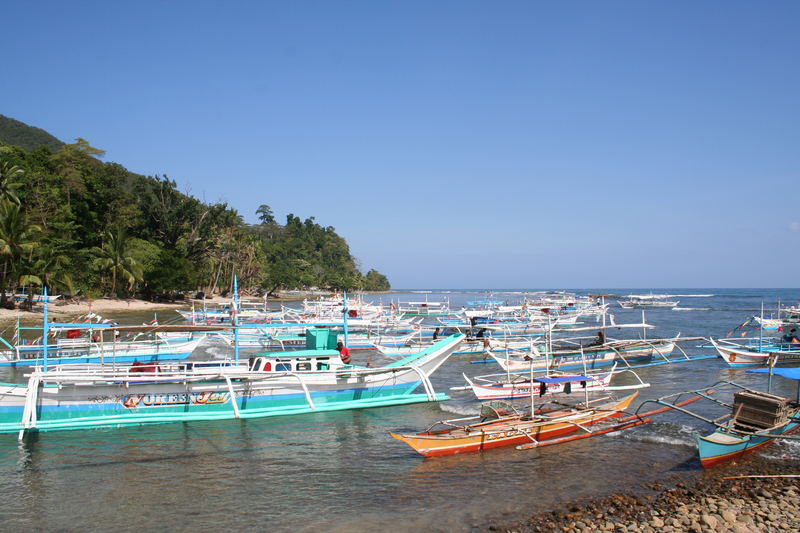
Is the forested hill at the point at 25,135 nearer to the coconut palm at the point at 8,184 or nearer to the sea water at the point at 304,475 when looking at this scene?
the coconut palm at the point at 8,184

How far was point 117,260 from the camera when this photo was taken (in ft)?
185

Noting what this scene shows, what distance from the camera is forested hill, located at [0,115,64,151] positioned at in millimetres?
125550

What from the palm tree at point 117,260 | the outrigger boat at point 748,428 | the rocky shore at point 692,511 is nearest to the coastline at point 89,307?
the palm tree at point 117,260

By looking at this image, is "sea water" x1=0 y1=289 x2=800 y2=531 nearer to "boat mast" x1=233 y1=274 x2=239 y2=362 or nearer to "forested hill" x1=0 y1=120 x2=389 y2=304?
"boat mast" x1=233 y1=274 x2=239 y2=362

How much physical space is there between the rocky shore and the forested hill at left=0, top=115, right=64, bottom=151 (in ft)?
482

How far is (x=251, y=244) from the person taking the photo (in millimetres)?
85875

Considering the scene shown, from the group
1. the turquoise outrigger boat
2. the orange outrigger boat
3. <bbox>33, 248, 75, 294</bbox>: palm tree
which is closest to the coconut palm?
<bbox>33, 248, 75, 294</bbox>: palm tree

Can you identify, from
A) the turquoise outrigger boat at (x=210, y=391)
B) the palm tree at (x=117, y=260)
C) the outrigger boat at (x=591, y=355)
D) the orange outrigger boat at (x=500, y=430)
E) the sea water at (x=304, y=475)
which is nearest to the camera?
the sea water at (x=304, y=475)

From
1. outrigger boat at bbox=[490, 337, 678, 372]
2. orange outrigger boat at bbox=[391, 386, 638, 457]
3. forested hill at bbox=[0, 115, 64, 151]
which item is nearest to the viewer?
orange outrigger boat at bbox=[391, 386, 638, 457]

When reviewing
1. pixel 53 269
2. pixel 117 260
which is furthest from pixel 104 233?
pixel 53 269

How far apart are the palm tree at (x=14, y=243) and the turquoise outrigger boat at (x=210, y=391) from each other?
2875 centimetres

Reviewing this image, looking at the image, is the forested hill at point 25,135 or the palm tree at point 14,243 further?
the forested hill at point 25,135

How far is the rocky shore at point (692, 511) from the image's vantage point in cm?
931

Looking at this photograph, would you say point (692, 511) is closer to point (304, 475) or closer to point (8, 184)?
point (304, 475)
